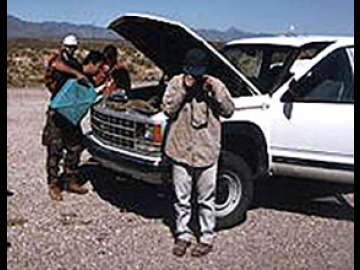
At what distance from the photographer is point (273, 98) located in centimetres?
654

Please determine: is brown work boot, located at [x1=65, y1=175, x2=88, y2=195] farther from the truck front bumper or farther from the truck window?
the truck window

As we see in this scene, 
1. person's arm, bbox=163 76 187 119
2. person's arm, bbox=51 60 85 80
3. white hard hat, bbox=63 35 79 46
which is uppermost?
white hard hat, bbox=63 35 79 46

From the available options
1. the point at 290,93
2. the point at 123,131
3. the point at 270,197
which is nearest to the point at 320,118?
the point at 290,93

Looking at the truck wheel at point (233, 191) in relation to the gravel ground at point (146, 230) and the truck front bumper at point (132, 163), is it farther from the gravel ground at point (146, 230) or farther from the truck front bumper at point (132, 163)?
the truck front bumper at point (132, 163)

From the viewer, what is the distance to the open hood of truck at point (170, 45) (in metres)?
6.27

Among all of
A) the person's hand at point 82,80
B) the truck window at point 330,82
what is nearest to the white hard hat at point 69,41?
the person's hand at point 82,80

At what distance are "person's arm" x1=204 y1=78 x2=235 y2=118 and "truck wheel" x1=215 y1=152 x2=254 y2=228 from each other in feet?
2.54

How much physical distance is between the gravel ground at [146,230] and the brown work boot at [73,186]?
0.10 m

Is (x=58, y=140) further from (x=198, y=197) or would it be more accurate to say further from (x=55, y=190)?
(x=198, y=197)

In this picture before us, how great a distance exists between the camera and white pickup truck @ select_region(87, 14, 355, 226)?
6.28 metres

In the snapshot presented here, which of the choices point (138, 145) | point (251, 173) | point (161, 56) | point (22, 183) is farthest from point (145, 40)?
point (22, 183)

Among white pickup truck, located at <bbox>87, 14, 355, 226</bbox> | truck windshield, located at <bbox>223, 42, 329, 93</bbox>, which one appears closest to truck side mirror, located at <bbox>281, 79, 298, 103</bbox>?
white pickup truck, located at <bbox>87, 14, 355, 226</bbox>

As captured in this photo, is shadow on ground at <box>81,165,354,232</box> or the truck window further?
shadow on ground at <box>81,165,354,232</box>
